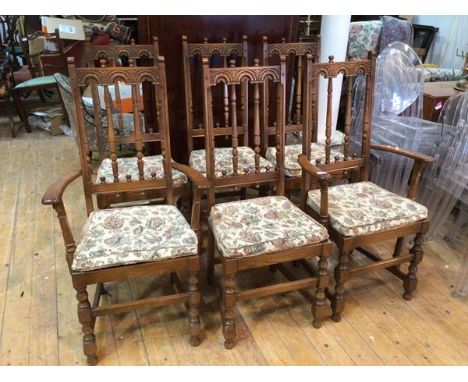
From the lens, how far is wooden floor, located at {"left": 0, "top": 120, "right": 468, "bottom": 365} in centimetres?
168

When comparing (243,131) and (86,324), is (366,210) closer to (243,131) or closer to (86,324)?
(243,131)

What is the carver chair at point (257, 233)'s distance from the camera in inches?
62.5

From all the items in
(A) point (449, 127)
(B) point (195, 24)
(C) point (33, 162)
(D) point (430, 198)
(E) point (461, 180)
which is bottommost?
(C) point (33, 162)

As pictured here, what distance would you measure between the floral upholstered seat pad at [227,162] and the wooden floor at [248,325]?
1.81ft

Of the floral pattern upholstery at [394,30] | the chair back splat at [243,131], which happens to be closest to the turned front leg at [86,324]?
the chair back splat at [243,131]

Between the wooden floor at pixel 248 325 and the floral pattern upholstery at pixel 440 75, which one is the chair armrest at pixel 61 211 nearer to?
the wooden floor at pixel 248 325

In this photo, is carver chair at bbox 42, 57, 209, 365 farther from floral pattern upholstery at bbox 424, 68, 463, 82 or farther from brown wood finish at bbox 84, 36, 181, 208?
floral pattern upholstery at bbox 424, 68, 463, 82

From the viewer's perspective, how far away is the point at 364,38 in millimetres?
4016

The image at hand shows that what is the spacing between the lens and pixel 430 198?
2543 mm

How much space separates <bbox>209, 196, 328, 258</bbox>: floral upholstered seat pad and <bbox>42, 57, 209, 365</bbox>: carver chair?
0.12 metres

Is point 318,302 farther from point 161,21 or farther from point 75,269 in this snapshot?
point 161,21

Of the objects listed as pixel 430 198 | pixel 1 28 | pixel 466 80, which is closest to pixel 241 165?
pixel 430 198

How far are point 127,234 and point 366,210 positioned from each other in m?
0.99

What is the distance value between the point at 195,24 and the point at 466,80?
2.10m
